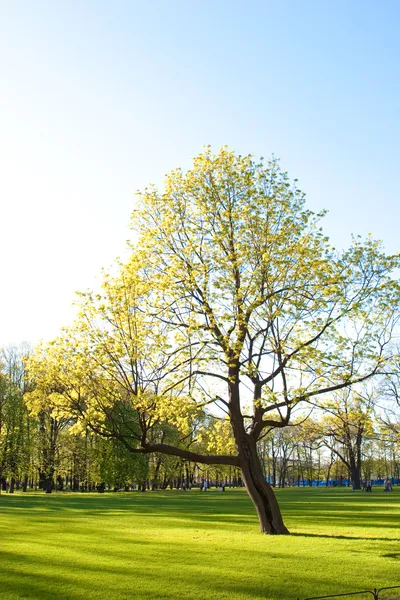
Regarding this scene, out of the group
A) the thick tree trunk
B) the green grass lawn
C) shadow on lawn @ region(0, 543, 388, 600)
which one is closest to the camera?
shadow on lawn @ region(0, 543, 388, 600)

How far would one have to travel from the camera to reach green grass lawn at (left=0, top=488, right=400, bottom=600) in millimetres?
13992

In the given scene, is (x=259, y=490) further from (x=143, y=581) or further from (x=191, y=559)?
(x=143, y=581)

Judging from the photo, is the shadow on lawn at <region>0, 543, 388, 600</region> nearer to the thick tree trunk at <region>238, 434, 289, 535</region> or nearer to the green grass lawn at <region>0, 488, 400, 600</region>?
the green grass lawn at <region>0, 488, 400, 600</region>

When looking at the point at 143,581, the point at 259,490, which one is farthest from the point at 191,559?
the point at 259,490

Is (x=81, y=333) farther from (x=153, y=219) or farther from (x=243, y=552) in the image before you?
(x=243, y=552)

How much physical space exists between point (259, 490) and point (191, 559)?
765cm

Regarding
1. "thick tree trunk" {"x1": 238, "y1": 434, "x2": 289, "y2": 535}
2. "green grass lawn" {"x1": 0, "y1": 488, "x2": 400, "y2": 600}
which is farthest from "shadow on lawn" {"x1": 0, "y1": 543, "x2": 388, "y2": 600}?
"thick tree trunk" {"x1": 238, "y1": 434, "x2": 289, "y2": 535}

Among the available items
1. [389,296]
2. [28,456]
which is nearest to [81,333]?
[389,296]

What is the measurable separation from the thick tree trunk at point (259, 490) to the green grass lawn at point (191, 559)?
→ 2.51ft

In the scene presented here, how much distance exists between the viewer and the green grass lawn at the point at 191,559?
14.0 meters

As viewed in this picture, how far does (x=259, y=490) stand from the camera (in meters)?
25.4

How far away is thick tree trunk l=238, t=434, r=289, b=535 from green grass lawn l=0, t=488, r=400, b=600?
2.51 ft

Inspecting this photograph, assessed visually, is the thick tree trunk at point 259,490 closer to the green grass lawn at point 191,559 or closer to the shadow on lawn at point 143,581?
the green grass lawn at point 191,559

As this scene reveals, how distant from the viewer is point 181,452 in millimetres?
25562
